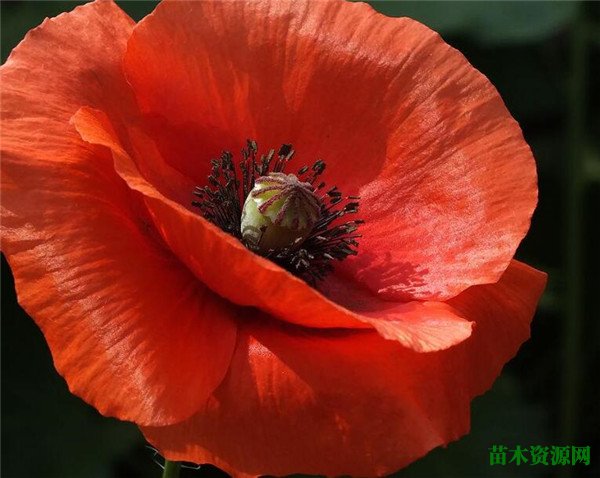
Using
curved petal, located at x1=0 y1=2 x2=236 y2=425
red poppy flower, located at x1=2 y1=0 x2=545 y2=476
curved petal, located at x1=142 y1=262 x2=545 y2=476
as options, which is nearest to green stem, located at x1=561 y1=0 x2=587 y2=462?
red poppy flower, located at x1=2 y1=0 x2=545 y2=476

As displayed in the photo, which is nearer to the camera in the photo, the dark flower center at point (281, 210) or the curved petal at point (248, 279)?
the curved petal at point (248, 279)

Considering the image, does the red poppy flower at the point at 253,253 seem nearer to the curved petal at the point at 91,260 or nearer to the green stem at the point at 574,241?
the curved petal at the point at 91,260

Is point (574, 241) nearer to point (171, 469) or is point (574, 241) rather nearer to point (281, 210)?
point (281, 210)

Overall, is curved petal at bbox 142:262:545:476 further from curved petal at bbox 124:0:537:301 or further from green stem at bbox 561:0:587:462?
green stem at bbox 561:0:587:462

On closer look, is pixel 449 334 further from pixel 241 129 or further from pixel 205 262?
pixel 241 129

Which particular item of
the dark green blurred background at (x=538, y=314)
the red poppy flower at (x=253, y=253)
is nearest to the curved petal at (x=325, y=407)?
the red poppy flower at (x=253, y=253)

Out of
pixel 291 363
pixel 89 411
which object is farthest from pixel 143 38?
pixel 89 411
